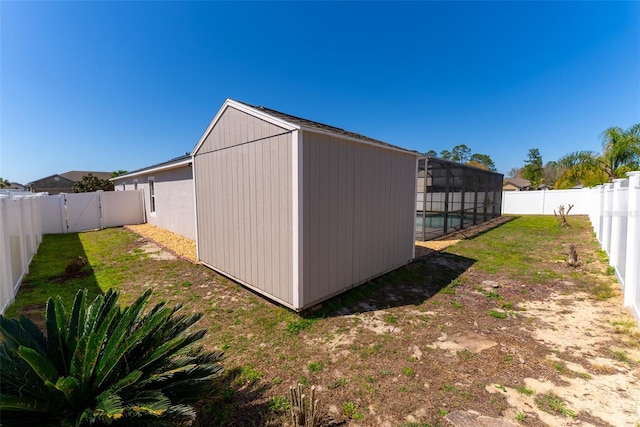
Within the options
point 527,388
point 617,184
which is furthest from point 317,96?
point 527,388

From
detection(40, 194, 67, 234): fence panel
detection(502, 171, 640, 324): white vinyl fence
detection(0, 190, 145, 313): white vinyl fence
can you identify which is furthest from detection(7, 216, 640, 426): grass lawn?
detection(40, 194, 67, 234): fence panel

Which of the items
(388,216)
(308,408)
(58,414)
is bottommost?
(308,408)

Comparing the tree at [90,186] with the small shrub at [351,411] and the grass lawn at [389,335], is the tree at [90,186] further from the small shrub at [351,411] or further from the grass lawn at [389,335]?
the small shrub at [351,411]

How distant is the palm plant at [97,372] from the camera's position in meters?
1.45

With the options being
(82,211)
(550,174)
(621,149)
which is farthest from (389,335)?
(550,174)

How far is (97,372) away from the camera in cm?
163

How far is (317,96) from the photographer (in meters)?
13.7

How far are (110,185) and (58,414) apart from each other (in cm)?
2688

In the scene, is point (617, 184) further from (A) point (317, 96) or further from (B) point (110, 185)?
(B) point (110, 185)

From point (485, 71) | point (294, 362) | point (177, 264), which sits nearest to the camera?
point (294, 362)

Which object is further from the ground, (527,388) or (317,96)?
(317,96)

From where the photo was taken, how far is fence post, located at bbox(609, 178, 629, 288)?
4593mm

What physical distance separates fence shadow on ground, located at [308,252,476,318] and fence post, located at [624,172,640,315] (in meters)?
2.44

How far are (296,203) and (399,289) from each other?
2.77m
